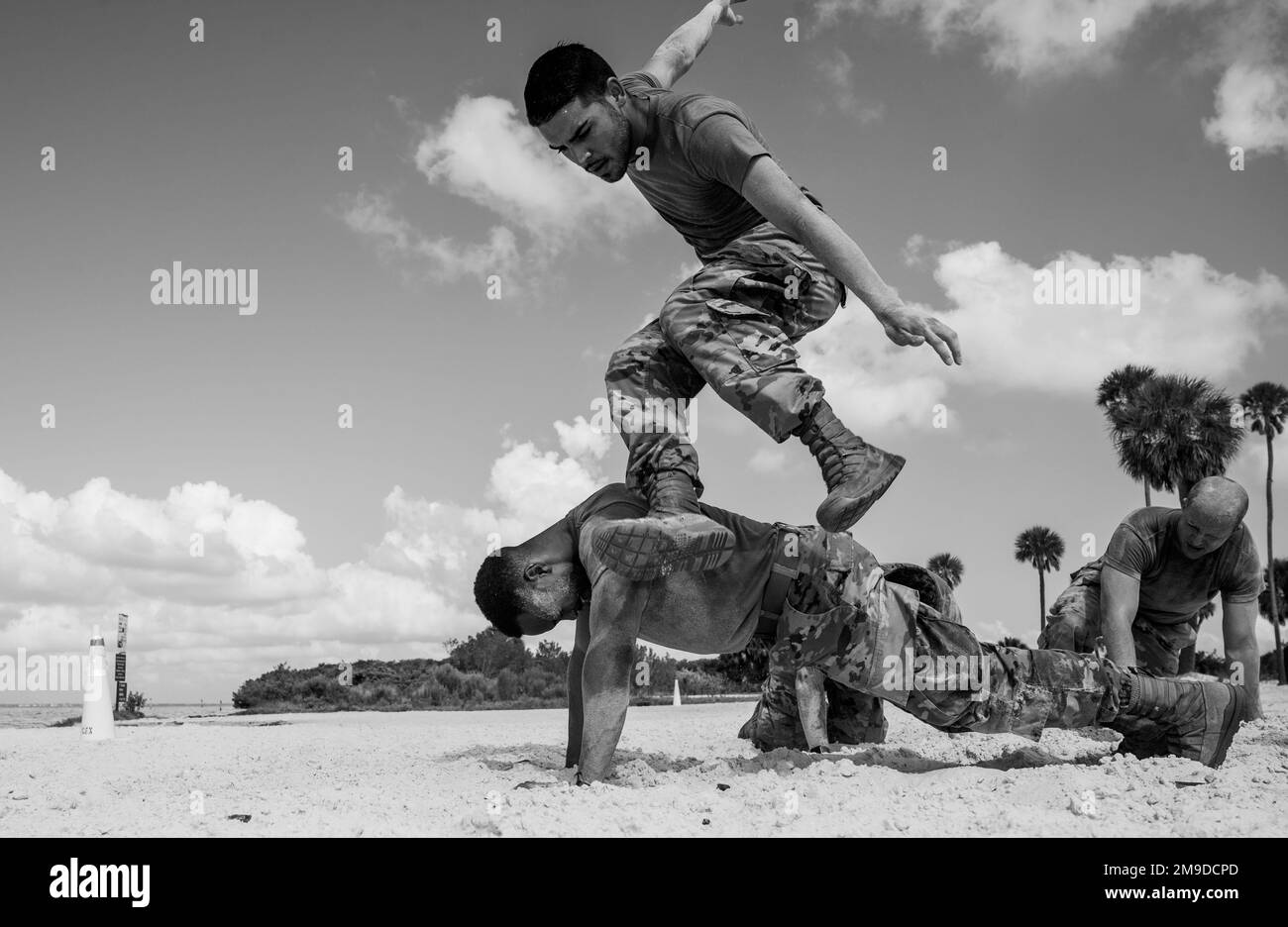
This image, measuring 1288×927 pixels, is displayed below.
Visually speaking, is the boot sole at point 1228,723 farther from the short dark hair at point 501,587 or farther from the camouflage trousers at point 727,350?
the short dark hair at point 501,587

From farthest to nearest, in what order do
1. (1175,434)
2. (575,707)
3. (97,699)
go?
(1175,434), (97,699), (575,707)

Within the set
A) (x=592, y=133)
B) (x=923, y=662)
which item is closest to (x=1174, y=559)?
(x=923, y=662)

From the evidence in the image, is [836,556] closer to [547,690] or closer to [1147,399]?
[547,690]

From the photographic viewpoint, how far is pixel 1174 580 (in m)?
6.54

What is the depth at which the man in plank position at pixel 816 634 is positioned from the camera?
4074 mm

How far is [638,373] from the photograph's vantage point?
4238 mm

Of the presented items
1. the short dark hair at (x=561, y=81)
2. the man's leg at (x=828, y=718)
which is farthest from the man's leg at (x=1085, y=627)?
the short dark hair at (x=561, y=81)

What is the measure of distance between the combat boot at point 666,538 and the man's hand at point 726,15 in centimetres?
292

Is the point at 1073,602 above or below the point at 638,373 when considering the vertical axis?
below

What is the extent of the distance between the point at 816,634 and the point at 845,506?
3.04ft

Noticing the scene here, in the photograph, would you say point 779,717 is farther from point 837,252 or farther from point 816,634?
point 837,252

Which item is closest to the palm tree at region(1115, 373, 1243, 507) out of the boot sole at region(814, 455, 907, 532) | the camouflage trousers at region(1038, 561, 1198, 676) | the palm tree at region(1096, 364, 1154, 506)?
the palm tree at region(1096, 364, 1154, 506)
